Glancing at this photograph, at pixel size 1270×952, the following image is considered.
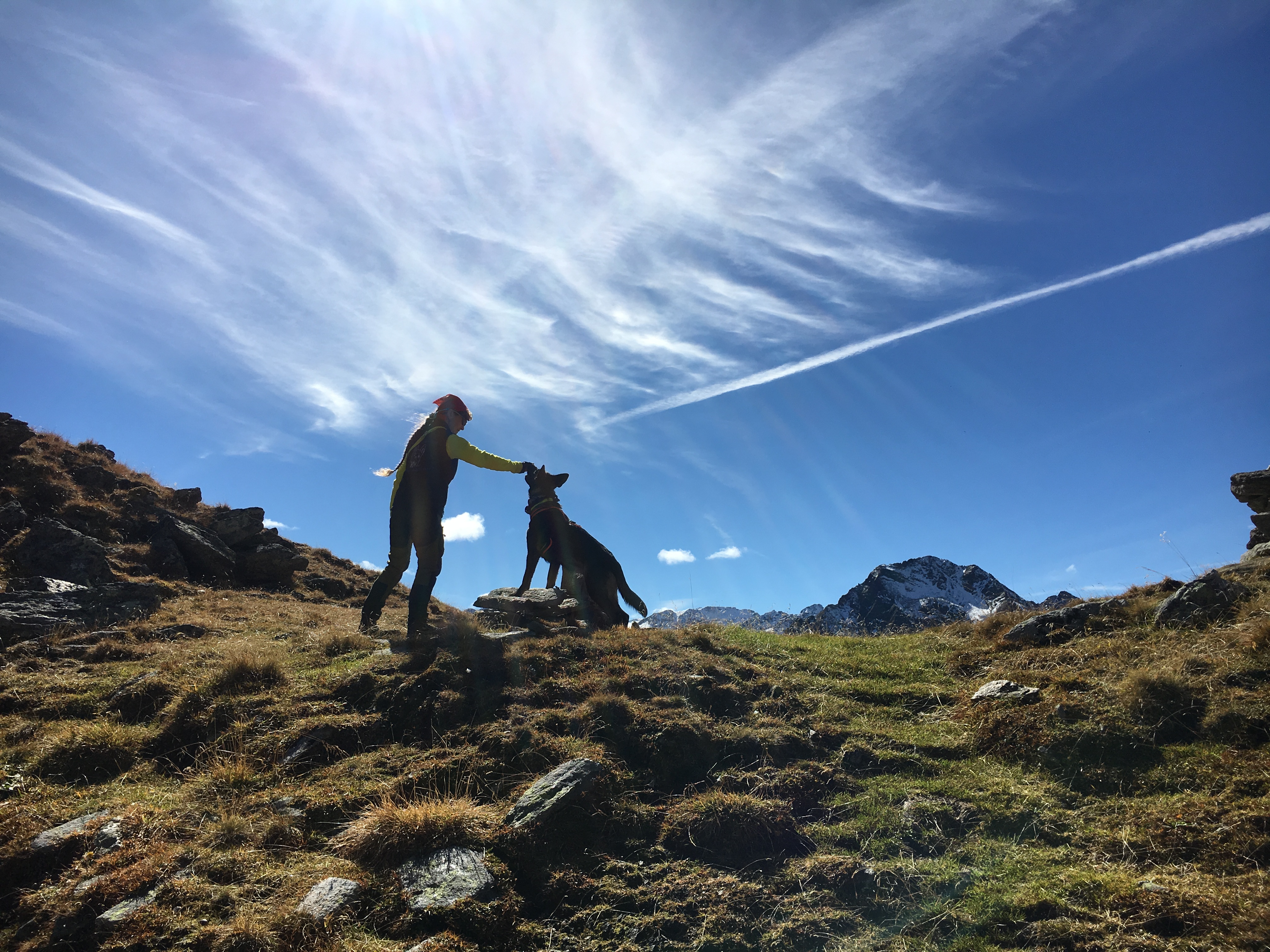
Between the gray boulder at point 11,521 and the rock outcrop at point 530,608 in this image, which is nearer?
the rock outcrop at point 530,608

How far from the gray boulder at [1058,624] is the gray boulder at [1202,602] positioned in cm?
62

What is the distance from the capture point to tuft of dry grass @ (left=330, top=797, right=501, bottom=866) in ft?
15.5

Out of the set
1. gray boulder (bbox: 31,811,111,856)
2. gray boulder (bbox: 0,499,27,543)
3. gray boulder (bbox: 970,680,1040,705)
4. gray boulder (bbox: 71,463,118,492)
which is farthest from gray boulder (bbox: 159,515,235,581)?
gray boulder (bbox: 970,680,1040,705)

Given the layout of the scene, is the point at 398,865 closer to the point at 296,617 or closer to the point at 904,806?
the point at 904,806

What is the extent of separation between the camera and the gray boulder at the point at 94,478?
17.5 m

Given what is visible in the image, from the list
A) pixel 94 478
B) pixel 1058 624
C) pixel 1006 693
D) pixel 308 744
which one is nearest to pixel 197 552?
pixel 94 478

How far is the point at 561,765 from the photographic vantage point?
5.64 m

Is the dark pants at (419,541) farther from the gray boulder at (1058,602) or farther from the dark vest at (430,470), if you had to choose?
the gray boulder at (1058,602)

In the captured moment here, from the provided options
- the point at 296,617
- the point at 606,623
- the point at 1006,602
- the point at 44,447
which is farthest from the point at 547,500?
the point at 44,447

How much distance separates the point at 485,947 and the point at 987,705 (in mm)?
5183

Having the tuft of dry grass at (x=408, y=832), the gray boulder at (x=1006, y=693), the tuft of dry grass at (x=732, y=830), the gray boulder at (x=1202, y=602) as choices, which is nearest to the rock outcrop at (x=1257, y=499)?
the gray boulder at (x=1202, y=602)

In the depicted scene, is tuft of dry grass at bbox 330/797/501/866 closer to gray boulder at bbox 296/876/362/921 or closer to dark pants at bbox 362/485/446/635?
gray boulder at bbox 296/876/362/921

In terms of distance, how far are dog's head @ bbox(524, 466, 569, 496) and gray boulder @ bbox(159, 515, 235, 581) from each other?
8.80 metres

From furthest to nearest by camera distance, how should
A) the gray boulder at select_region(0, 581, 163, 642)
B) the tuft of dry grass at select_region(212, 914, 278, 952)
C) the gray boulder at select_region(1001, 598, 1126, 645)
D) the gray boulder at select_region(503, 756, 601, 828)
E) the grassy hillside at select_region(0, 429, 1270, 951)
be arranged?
the gray boulder at select_region(0, 581, 163, 642)
the gray boulder at select_region(1001, 598, 1126, 645)
the gray boulder at select_region(503, 756, 601, 828)
the grassy hillside at select_region(0, 429, 1270, 951)
the tuft of dry grass at select_region(212, 914, 278, 952)
